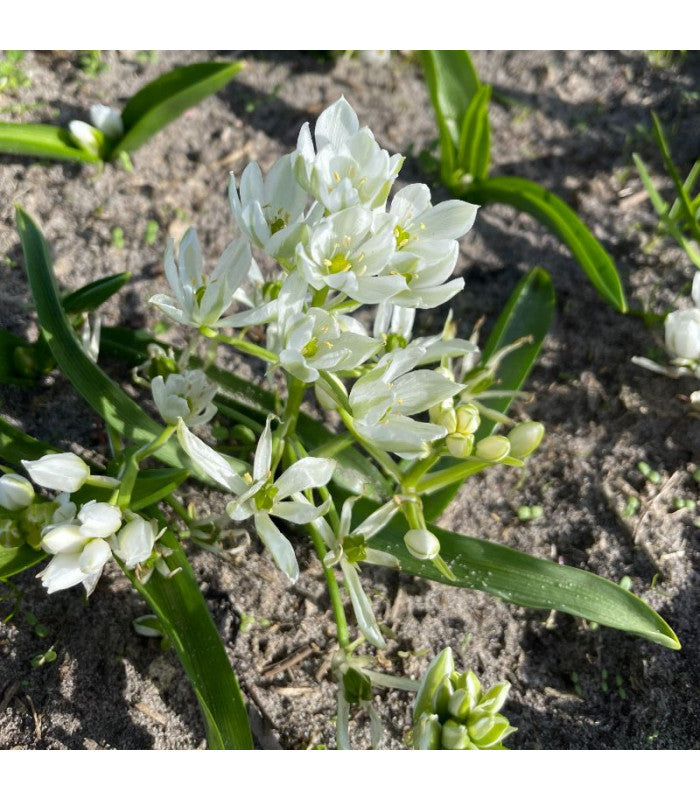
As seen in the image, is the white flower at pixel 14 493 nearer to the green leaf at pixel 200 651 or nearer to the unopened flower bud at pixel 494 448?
the green leaf at pixel 200 651

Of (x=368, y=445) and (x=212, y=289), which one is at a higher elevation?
A: (x=212, y=289)

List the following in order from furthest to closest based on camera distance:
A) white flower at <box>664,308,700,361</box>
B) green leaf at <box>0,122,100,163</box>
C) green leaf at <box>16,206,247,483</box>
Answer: green leaf at <box>0,122,100,163</box> → white flower at <box>664,308,700,361</box> → green leaf at <box>16,206,247,483</box>

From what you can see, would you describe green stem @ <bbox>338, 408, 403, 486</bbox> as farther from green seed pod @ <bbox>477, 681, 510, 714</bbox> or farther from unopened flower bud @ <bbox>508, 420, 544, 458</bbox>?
green seed pod @ <bbox>477, 681, 510, 714</bbox>

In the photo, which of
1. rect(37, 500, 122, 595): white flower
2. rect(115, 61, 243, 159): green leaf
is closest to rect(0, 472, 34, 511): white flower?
rect(37, 500, 122, 595): white flower

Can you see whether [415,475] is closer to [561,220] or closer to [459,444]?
[459,444]

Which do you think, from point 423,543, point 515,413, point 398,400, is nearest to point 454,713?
point 423,543
